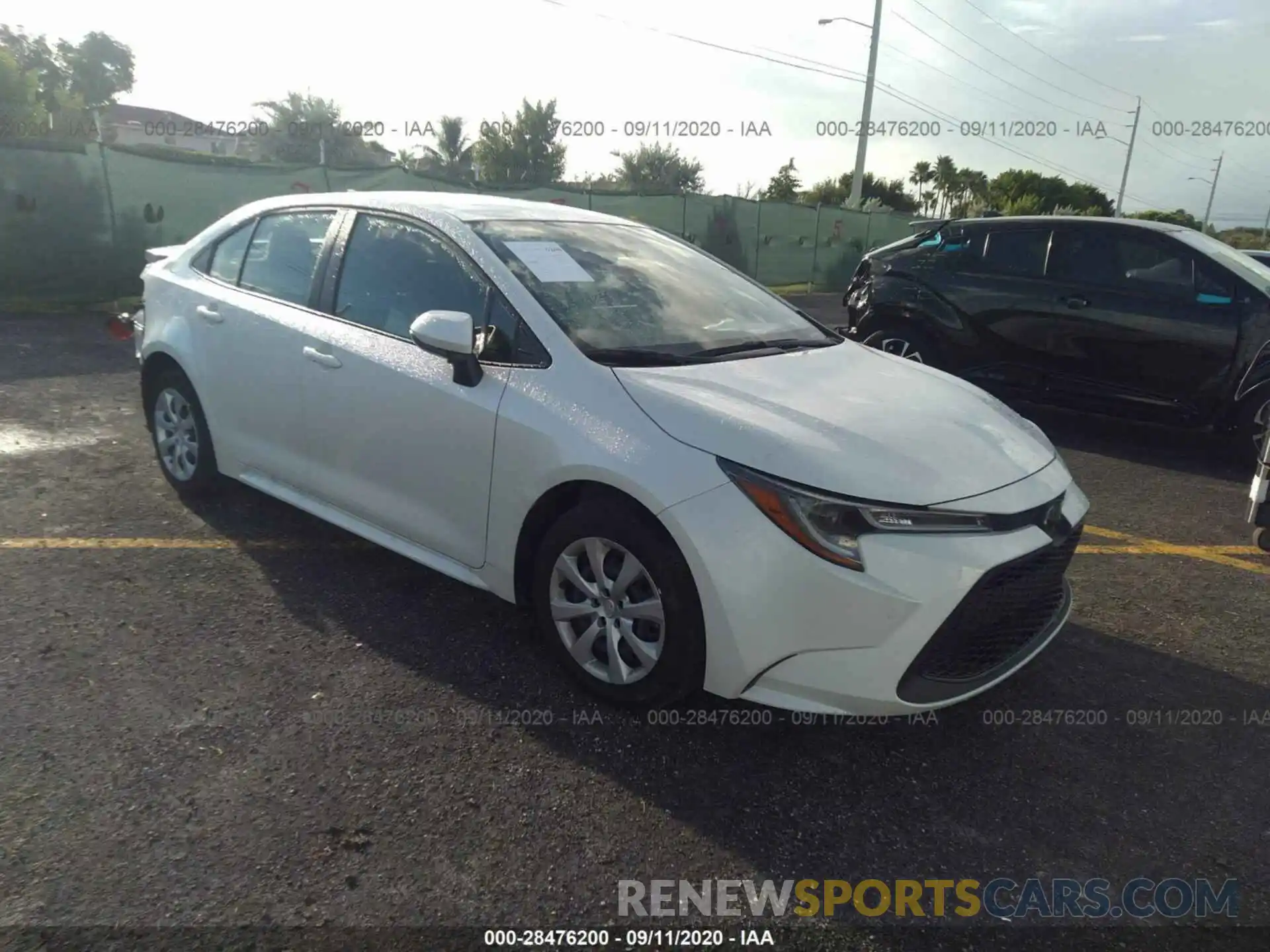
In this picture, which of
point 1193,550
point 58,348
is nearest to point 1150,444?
point 1193,550

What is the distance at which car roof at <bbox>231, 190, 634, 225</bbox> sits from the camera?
12.3 ft

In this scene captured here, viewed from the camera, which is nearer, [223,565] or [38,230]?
[223,565]

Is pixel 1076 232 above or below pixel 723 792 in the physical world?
above

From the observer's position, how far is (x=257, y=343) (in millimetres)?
4082

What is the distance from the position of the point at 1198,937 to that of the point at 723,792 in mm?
1211

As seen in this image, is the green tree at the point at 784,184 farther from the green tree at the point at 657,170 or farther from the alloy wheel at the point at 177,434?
the alloy wheel at the point at 177,434

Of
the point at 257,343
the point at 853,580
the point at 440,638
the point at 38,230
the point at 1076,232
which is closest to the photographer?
the point at 853,580

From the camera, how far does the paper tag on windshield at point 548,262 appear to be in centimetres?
341

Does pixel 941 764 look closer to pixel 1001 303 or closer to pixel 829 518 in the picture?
pixel 829 518

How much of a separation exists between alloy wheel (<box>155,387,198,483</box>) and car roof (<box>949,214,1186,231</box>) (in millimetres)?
6057

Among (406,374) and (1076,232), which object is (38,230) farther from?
(1076,232)

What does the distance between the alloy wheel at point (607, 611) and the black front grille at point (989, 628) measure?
78 cm

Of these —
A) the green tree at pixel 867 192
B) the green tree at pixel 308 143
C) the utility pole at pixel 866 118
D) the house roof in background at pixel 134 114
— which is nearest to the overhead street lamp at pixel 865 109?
the utility pole at pixel 866 118

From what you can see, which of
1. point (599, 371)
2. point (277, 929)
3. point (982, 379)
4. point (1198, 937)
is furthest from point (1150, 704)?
point (982, 379)
